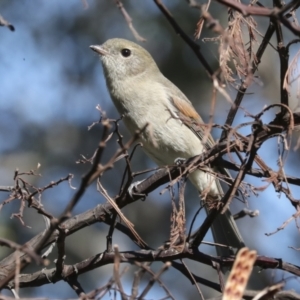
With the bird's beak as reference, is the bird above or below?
below

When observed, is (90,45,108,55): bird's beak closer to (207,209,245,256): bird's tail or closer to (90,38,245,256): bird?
(90,38,245,256): bird

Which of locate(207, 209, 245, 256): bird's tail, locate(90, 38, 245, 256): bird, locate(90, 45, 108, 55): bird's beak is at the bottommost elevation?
locate(207, 209, 245, 256): bird's tail

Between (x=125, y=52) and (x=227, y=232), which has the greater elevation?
(x=125, y=52)

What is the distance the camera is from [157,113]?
14.9 ft

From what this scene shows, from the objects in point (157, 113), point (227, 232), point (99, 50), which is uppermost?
point (99, 50)

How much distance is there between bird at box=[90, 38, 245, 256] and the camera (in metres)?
4.41

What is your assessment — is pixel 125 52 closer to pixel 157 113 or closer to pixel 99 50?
pixel 99 50

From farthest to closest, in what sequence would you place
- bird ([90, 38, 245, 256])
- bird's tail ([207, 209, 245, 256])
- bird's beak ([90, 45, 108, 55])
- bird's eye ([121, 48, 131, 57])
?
1. bird's eye ([121, 48, 131, 57])
2. bird's beak ([90, 45, 108, 55])
3. bird ([90, 38, 245, 256])
4. bird's tail ([207, 209, 245, 256])

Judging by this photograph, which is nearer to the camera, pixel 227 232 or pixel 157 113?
pixel 227 232

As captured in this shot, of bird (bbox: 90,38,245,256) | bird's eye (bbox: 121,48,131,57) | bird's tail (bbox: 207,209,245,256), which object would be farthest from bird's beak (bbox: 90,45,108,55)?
bird's tail (bbox: 207,209,245,256)

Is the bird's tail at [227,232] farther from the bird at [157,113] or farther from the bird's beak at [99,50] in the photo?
the bird's beak at [99,50]

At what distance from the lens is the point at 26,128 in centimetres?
973

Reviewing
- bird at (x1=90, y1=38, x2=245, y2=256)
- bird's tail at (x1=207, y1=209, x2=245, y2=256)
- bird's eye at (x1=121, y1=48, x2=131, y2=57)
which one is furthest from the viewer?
bird's eye at (x1=121, y1=48, x2=131, y2=57)

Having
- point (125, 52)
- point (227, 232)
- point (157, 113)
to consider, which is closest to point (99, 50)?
point (125, 52)
